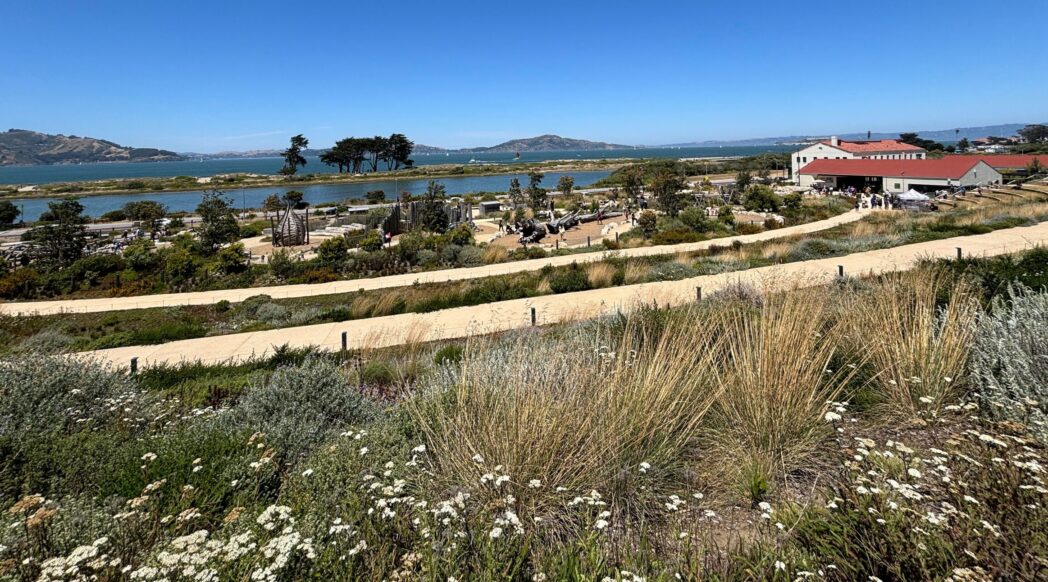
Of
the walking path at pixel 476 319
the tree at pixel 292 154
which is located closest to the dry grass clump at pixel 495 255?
the walking path at pixel 476 319

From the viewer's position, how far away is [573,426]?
301 cm

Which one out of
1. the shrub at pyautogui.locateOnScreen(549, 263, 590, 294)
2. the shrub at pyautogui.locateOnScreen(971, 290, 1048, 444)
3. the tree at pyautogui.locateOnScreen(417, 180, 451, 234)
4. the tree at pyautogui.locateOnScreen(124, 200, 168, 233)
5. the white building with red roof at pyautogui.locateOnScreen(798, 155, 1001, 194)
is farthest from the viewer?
the tree at pyautogui.locateOnScreen(124, 200, 168, 233)

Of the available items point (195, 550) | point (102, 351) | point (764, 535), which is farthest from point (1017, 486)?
point (102, 351)

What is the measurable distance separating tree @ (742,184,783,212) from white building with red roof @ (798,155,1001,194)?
41.1 feet

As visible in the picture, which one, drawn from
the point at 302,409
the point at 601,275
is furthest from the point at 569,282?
the point at 302,409

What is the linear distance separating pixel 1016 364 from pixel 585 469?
2.97m

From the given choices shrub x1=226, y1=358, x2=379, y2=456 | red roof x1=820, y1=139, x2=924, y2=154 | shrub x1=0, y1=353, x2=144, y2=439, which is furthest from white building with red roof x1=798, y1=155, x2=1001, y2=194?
shrub x1=0, y1=353, x2=144, y2=439

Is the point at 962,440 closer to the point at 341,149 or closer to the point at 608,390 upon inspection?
the point at 608,390

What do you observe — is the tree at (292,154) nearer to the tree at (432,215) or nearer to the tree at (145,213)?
the tree at (145,213)

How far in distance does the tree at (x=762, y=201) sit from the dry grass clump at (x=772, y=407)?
3398 centimetres

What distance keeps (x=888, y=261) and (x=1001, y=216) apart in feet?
39.5

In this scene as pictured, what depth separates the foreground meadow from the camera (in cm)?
208

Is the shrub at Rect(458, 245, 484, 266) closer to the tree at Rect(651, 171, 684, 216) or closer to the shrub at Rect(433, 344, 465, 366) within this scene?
A: the shrub at Rect(433, 344, 465, 366)

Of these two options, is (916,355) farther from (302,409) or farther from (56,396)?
(56,396)
